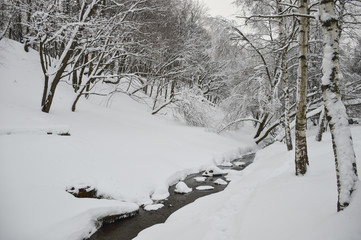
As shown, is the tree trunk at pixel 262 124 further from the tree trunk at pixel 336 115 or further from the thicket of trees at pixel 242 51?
the tree trunk at pixel 336 115

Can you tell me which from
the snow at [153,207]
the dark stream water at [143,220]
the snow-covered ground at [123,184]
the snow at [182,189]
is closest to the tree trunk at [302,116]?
the snow-covered ground at [123,184]

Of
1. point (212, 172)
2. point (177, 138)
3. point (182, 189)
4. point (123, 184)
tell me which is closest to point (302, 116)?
point (182, 189)

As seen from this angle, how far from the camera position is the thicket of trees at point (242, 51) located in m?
2.62

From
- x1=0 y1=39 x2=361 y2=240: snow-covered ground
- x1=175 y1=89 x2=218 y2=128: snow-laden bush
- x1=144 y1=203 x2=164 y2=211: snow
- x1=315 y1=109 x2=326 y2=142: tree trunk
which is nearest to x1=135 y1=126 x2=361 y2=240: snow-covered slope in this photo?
x1=0 y1=39 x2=361 y2=240: snow-covered ground

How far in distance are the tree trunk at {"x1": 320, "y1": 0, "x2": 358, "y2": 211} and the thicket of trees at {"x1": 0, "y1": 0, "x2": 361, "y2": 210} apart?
11mm

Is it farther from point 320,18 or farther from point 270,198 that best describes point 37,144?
point 320,18

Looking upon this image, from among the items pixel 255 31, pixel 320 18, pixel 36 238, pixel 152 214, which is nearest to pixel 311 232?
pixel 320 18

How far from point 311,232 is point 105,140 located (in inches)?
295

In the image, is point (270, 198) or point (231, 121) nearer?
point (270, 198)

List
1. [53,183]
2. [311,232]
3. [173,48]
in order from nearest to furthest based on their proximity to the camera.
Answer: [311,232]
[53,183]
[173,48]

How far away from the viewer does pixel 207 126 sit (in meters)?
14.9

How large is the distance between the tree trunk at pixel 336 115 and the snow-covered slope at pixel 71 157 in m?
4.53

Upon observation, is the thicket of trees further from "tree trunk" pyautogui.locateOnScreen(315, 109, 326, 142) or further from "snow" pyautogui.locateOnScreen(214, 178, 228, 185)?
"snow" pyautogui.locateOnScreen(214, 178, 228, 185)

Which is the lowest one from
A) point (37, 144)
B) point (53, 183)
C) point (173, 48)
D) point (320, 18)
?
point (53, 183)
